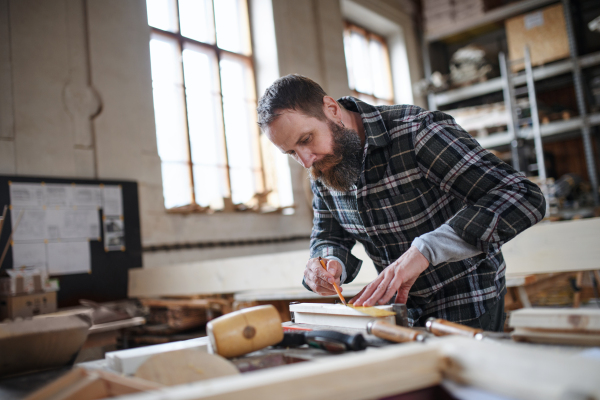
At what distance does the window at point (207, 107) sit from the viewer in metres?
6.05

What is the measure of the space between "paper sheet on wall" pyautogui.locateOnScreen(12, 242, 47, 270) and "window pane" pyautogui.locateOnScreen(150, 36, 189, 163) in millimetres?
1864

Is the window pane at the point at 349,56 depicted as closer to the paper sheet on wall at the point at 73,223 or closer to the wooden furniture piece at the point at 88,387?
the paper sheet on wall at the point at 73,223

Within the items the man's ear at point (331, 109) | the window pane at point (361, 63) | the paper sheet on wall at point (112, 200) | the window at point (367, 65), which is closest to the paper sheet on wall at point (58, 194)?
the paper sheet on wall at point (112, 200)

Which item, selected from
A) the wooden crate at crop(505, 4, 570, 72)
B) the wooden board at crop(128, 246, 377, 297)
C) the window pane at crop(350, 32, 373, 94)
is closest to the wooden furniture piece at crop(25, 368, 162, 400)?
the wooden board at crop(128, 246, 377, 297)

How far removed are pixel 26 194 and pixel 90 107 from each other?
121 centimetres

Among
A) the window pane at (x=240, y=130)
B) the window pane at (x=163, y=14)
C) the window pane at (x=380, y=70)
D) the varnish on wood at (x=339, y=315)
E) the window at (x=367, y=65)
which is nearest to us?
the varnish on wood at (x=339, y=315)

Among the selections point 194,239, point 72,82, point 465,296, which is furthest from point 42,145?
point 465,296

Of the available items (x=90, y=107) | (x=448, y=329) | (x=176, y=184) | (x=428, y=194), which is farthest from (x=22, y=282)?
(x=448, y=329)

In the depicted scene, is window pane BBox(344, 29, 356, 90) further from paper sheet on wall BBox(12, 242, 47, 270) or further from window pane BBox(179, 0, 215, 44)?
paper sheet on wall BBox(12, 242, 47, 270)

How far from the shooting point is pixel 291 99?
61.6 inches

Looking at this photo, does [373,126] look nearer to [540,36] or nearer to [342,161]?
[342,161]

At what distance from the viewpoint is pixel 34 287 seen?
380 cm

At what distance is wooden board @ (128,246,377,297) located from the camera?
3232 mm

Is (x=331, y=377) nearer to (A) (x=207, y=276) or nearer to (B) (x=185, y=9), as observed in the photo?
(A) (x=207, y=276)
